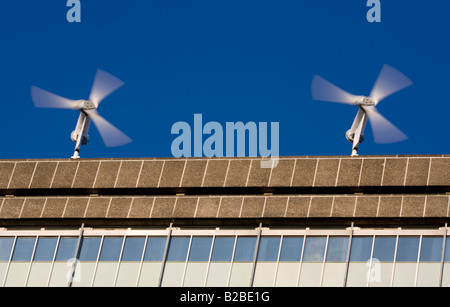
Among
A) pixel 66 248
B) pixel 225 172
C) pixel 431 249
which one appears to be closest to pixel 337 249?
pixel 431 249

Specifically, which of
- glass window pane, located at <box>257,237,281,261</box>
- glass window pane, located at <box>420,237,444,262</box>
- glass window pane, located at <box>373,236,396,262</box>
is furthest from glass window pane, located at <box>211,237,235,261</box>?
glass window pane, located at <box>420,237,444,262</box>

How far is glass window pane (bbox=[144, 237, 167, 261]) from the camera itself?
51.6m

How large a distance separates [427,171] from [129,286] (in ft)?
43.0

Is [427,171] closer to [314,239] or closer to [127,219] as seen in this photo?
[314,239]

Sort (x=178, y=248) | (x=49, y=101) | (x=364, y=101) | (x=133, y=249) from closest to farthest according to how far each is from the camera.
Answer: (x=178, y=248) < (x=133, y=249) < (x=364, y=101) < (x=49, y=101)

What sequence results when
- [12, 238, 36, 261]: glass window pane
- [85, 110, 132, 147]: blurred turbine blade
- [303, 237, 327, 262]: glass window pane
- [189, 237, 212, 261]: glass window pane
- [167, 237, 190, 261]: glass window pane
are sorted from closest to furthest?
[303, 237, 327, 262]: glass window pane, [189, 237, 212, 261]: glass window pane, [167, 237, 190, 261]: glass window pane, [12, 238, 36, 261]: glass window pane, [85, 110, 132, 147]: blurred turbine blade

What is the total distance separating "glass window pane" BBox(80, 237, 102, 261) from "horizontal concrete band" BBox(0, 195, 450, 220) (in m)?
1.04

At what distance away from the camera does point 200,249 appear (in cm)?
5141

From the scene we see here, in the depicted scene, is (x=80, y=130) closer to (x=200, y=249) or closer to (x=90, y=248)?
(x=90, y=248)

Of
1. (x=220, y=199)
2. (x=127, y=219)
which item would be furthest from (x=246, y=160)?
(x=127, y=219)

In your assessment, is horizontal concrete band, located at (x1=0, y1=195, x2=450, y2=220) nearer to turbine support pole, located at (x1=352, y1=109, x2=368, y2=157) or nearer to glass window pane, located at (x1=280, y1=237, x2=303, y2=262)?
glass window pane, located at (x1=280, y1=237, x2=303, y2=262)

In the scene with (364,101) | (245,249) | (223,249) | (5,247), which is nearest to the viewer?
(245,249)

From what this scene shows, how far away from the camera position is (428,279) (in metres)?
48.0

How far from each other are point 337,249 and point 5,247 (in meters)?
14.6
